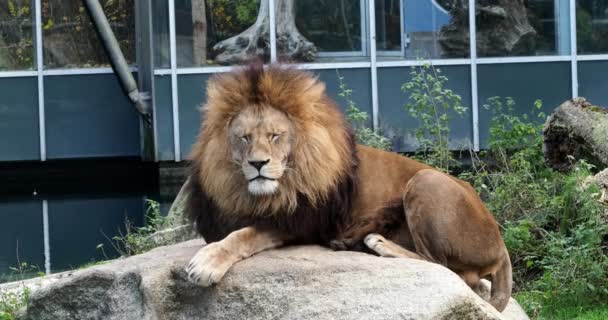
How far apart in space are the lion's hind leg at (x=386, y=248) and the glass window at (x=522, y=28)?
1087cm

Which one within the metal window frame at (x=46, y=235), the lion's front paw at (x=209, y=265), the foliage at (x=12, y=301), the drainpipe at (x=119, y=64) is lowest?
the metal window frame at (x=46, y=235)

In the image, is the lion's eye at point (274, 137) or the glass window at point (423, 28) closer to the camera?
the lion's eye at point (274, 137)

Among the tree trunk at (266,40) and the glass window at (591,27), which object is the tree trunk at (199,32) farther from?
the glass window at (591,27)

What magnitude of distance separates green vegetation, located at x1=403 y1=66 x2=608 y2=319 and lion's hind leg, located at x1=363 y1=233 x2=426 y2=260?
6.27 feet

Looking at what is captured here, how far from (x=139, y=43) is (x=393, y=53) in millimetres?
4404

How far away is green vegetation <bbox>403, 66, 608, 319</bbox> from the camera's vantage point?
7461 mm

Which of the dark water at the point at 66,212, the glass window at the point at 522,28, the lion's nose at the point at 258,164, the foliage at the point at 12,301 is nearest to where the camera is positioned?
the lion's nose at the point at 258,164

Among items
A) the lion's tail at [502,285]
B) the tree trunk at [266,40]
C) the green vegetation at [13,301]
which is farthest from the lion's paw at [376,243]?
the tree trunk at [266,40]

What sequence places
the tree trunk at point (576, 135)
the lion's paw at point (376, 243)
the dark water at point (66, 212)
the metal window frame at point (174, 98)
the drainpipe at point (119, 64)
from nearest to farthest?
the lion's paw at point (376, 243) → the tree trunk at point (576, 135) → the dark water at point (66, 212) → the metal window frame at point (174, 98) → the drainpipe at point (119, 64)

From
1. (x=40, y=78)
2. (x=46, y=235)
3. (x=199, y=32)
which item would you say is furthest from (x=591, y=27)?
(x=40, y=78)

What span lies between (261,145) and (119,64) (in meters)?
11.6

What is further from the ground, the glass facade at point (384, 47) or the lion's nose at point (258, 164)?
the glass facade at point (384, 47)

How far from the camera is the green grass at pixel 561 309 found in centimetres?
718

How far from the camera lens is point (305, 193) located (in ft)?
18.7
